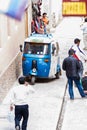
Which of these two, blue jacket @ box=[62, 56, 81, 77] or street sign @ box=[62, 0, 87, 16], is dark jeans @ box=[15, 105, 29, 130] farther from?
street sign @ box=[62, 0, 87, 16]

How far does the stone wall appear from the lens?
1242 centimetres

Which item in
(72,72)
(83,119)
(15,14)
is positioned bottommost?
(83,119)

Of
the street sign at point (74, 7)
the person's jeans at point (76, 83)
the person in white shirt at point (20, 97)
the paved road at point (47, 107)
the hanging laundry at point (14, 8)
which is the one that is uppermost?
the street sign at point (74, 7)

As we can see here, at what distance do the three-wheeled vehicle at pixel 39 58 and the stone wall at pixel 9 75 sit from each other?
41cm

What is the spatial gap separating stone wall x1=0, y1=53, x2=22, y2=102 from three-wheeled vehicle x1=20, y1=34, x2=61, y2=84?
0.41 meters

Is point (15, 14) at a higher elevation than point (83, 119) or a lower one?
higher

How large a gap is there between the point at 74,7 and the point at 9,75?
4600 millimetres

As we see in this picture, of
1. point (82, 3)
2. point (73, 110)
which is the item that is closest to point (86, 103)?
point (73, 110)

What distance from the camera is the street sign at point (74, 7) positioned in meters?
16.7

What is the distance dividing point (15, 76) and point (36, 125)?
5552 millimetres

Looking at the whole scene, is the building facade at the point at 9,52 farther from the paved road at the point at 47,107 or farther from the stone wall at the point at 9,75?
the paved road at the point at 47,107

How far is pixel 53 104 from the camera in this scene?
12.5 meters

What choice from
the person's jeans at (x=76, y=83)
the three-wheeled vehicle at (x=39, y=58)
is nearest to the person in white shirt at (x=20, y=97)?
the person's jeans at (x=76, y=83)

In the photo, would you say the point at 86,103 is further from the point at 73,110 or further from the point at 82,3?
the point at 82,3
